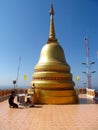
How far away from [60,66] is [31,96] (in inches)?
182

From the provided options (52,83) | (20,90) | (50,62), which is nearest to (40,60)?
(50,62)

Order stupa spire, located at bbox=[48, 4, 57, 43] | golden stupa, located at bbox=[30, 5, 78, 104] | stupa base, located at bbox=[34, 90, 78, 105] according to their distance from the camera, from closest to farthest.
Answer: stupa base, located at bbox=[34, 90, 78, 105] < golden stupa, located at bbox=[30, 5, 78, 104] < stupa spire, located at bbox=[48, 4, 57, 43]

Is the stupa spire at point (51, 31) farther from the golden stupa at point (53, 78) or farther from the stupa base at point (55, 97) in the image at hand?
the stupa base at point (55, 97)

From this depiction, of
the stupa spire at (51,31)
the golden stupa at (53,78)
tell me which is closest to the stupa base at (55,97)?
the golden stupa at (53,78)

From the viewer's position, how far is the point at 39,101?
69.1 feet

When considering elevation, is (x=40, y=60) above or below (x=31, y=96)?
above

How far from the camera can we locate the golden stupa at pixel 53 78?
69.1ft

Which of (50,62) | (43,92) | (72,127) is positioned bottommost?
(72,127)

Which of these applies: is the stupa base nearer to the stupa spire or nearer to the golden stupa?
the golden stupa

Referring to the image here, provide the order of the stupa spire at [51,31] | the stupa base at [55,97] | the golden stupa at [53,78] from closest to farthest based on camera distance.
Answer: the stupa base at [55,97]
the golden stupa at [53,78]
the stupa spire at [51,31]

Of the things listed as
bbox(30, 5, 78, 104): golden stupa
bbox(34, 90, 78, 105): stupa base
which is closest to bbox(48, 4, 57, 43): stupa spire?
bbox(30, 5, 78, 104): golden stupa

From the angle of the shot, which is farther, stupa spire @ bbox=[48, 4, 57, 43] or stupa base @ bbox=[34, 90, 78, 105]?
stupa spire @ bbox=[48, 4, 57, 43]

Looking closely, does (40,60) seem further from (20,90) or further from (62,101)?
(20,90)

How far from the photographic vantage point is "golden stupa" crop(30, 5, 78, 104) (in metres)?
21.0
